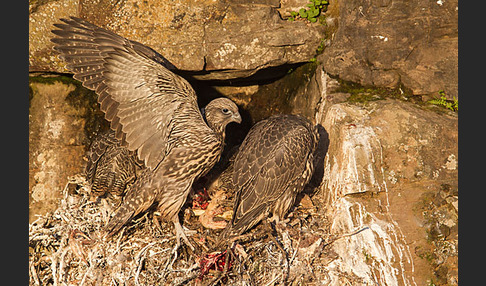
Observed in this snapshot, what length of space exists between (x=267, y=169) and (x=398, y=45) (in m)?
1.89

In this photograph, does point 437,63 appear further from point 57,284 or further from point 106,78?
point 57,284

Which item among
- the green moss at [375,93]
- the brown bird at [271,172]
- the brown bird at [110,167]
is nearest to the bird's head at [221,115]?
the brown bird at [271,172]

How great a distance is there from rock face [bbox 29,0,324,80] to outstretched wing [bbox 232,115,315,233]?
3.33ft

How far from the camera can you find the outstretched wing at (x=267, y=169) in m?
4.39

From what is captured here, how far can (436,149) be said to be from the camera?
432 cm

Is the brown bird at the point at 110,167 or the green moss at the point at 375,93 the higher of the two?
→ the green moss at the point at 375,93

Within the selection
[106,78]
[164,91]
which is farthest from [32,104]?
[164,91]

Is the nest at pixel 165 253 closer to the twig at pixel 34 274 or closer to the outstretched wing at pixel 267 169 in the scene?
the twig at pixel 34 274

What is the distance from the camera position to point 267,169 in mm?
4402

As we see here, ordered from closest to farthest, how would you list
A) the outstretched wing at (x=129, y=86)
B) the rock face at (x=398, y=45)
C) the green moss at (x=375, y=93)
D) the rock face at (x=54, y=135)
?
1. the outstretched wing at (x=129, y=86)
2. the rock face at (x=398, y=45)
3. the green moss at (x=375, y=93)
4. the rock face at (x=54, y=135)

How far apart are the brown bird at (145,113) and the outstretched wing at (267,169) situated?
1.19ft

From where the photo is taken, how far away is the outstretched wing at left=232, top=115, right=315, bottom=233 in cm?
439

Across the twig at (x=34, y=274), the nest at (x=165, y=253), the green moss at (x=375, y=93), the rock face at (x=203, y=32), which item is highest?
the rock face at (x=203, y=32)

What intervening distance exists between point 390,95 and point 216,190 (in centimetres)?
221
